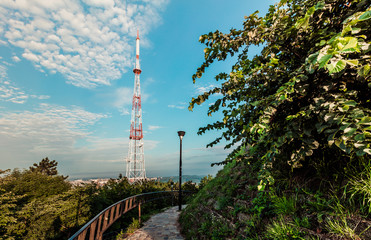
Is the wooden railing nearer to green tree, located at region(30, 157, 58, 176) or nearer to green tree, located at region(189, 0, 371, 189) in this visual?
green tree, located at region(189, 0, 371, 189)

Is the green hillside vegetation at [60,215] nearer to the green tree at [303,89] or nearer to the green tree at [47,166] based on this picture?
the green tree at [303,89]

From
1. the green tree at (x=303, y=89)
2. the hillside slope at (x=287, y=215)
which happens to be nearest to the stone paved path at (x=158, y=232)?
the hillside slope at (x=287, y=215)

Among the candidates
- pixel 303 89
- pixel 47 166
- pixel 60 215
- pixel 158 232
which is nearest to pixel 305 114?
pixel 303 89

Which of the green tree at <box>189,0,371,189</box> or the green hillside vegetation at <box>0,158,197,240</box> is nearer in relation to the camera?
the green tree at <box>189,0,371,189</box>

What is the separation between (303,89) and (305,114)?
0.35m

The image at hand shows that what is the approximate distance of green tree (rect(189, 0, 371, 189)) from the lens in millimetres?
1650

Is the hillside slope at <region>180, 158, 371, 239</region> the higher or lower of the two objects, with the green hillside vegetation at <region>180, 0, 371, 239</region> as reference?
lower

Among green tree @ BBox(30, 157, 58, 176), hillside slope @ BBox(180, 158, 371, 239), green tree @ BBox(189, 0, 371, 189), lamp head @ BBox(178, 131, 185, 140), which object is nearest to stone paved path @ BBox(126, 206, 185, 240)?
hillside slope @ BBox(180, 158, 371, 239)

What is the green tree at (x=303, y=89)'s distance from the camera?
165 centimetres

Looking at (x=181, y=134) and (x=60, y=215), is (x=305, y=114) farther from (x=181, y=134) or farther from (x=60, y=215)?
(x=60, y=215)

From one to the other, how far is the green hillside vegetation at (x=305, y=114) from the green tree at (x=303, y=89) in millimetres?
12

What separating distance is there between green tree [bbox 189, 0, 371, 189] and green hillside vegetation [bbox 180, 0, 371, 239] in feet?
0.04

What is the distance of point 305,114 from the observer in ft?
6.41

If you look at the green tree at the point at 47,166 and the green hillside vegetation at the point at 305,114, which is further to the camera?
the green tree at the point at 47,166
